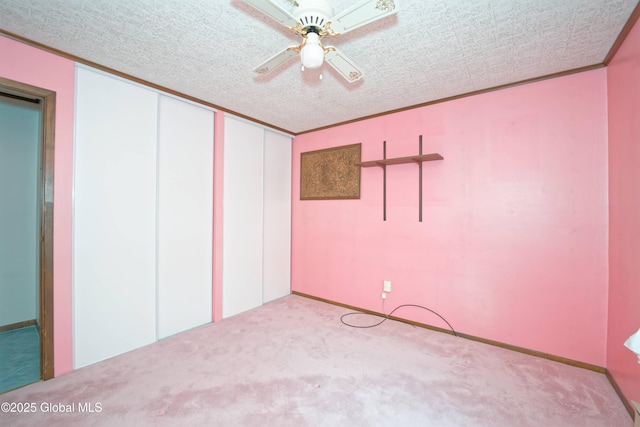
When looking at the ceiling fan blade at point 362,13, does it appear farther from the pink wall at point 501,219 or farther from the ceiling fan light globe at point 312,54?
the pink wall at point 501,219

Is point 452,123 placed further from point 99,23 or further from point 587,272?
point 99,23

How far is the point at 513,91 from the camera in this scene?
242cm

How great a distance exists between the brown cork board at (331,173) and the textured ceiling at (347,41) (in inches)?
40.2

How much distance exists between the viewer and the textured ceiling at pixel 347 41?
1.56 m

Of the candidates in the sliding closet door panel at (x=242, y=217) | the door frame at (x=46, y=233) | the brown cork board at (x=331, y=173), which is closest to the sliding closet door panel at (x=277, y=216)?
the sliding closet door panel at (x=242, y=217)

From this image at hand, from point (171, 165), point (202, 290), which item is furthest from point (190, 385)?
point (171, 165)

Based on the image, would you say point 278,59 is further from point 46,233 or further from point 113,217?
point 46,233

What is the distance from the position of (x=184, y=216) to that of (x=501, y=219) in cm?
318

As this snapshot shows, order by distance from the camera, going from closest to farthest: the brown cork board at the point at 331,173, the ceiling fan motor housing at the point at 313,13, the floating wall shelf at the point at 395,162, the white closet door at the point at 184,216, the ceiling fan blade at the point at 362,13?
the ceiling fan blade at the point at 362,13
the ceiling fan motor housing at the point at 313,13
the white closet door at the point at 184,216
the floating wall shelf at the point at 395,162
the brown cork board at the point at 331,173

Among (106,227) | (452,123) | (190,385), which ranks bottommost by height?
(190,385)

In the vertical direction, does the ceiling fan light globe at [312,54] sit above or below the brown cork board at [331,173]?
above

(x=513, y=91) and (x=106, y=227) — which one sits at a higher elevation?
(x=513, y=91)

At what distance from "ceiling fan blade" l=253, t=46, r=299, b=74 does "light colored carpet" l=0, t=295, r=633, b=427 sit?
2196 mm

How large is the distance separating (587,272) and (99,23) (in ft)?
13.2
